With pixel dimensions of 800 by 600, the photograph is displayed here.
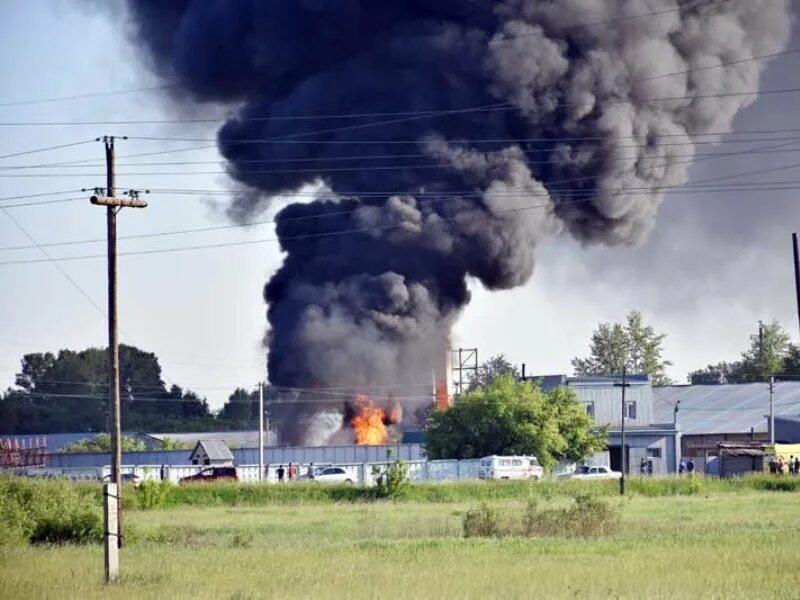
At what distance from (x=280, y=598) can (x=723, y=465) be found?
5233cm

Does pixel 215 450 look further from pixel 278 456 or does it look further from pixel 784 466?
pixel 784 466

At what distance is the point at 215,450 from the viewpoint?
73.6 metres

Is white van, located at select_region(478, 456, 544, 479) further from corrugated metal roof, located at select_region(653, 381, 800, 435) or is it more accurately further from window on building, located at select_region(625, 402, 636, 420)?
window on building, located at select_region(625, 402, 636, 420)

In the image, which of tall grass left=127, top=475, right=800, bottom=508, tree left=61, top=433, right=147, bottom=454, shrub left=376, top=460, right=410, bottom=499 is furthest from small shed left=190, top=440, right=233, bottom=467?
shrub left=376, top=460, right=410, bottom=499

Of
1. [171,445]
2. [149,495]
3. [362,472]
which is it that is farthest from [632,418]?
[149,495]

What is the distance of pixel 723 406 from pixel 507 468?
3373cm

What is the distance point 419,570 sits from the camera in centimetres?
2434

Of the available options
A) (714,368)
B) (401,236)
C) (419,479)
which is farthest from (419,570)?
(714,368)

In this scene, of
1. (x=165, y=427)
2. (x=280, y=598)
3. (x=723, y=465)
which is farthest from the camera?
(x=165, y=427)

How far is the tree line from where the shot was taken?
11569cm

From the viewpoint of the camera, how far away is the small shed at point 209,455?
72.4 metres

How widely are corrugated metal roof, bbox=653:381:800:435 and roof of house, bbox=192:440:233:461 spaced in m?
29.9

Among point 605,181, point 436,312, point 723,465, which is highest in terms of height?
point 605,181

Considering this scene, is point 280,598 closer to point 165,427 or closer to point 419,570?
point 419,570
